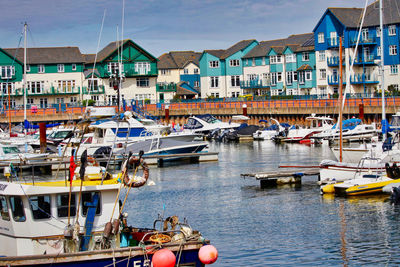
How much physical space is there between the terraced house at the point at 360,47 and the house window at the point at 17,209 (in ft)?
231

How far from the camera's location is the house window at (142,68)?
108688 millimetres

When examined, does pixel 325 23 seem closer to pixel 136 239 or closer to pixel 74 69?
pixel 74 69

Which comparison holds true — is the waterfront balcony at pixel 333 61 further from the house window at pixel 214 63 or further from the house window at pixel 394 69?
the house window at pixel 214 63

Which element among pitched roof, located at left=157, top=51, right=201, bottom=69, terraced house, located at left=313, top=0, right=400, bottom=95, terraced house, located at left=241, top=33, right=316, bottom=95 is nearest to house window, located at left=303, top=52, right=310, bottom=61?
terraced house, located at left=241, top=33, right=316, bottom=95

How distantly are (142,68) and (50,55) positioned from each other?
51.8 ft

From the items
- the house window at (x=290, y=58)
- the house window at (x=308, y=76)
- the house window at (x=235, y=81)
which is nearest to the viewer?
the house window at (x=308, y=76)

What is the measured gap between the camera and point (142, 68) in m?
109

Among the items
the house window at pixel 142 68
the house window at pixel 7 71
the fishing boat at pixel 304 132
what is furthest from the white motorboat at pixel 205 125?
the house window at pixel 7 71

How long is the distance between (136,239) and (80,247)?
1.85 meters

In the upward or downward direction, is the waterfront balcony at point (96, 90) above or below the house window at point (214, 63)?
below

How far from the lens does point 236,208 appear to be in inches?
1323

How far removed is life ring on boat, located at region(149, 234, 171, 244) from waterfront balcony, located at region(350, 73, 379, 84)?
2906 inches

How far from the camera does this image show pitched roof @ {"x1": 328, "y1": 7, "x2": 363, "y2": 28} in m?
91.8

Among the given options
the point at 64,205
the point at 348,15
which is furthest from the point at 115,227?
the point at 348,15
